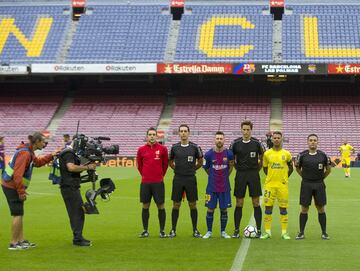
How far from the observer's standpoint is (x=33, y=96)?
173ft

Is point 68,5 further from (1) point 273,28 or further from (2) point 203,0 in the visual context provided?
(1) point 273,28

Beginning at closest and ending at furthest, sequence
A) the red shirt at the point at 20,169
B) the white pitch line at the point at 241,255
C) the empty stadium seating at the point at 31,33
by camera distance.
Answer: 1. the white pitch line at the point at 241,255
2. the red shirt at the point at 20,169
3. the empty stadium seating at the point at 31,33

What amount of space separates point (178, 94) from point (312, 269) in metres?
43.0

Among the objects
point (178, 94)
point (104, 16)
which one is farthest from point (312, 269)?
point (104, 16)

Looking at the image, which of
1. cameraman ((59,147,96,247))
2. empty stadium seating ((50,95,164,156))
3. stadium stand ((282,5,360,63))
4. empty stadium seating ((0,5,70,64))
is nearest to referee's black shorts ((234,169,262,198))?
cameraman ((59,147,96,247))

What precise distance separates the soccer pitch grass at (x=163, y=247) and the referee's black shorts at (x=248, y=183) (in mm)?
910

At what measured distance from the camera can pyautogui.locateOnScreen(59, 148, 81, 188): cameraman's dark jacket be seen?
11066 mm

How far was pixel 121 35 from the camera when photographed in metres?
52.6

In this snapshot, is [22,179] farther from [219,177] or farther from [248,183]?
[248,183]

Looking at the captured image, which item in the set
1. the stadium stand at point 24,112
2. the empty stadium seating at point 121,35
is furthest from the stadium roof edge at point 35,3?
the stadium stand at point 24,112

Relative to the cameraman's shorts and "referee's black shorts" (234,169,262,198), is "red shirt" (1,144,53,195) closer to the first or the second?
the cameraman's shorts

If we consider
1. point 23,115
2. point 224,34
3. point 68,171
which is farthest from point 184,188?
point 224,34

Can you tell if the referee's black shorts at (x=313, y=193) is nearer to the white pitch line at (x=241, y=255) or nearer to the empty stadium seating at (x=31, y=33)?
the white pitch line at (x=241, y=255)

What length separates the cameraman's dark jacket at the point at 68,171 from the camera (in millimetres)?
11066
